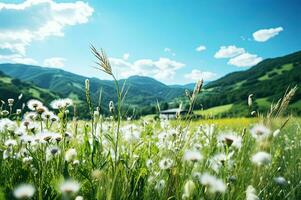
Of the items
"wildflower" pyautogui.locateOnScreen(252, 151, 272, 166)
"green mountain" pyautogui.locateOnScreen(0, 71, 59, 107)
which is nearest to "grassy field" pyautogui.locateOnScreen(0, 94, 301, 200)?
"wildflower" pyautogui.locateOnScreen(252, 151, 272, 166)

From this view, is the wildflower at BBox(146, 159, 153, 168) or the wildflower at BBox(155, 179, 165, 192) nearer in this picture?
the wildflower at BBox(155, 179, 165, 192)

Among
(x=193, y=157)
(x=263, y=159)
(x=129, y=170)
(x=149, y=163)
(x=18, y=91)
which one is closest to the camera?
(x=263, y=159)

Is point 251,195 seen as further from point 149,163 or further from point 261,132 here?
point 149,163

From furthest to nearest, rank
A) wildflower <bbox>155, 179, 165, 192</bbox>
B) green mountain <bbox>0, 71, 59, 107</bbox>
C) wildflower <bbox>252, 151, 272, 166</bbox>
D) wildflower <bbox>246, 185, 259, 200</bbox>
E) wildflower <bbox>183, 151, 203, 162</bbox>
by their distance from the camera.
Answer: green mountain <bbox>0, 71, 59, 107</bbox> → wildflower <bbox>155, 179, 165, 192</bbox> → wildflower <bbox>183, 151, 203, 162</bbox> → wildflower <bbox>246, 185, 259, 200</bbox> → wildflower <bbox>252, 151, 272, 166</bbox>

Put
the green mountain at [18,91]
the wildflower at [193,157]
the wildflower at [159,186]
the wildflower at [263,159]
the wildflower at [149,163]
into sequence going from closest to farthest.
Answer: the wildflower at [263,159], the wildflower at [193,157], the wildflower at [159,186], the wildflower at [149,163], the green mountain at [18,91]

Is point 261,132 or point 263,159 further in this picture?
point 261,132

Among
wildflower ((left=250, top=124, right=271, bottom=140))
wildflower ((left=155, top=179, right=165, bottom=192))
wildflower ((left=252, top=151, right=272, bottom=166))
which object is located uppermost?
wildflower ((left=250, top=124, right=271, bottom=140))

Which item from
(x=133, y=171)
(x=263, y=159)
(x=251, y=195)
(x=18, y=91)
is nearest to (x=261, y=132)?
(x=263, y=159)

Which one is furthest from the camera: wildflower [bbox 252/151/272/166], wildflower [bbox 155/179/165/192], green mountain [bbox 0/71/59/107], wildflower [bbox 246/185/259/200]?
green mountain [bbox 0/71/59/107]


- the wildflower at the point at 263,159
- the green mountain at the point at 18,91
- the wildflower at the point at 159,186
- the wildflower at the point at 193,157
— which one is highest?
the green mountain at the point at 18,91

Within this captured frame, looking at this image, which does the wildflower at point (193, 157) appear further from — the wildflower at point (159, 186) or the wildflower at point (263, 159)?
the wildflower at point (159, 186)

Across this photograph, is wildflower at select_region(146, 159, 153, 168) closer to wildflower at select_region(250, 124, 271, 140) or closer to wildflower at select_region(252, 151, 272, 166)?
wildflower at select_region(250, 124, 271, 140)

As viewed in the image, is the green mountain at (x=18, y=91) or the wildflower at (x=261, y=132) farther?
the green mountain at (x=18, y=91)

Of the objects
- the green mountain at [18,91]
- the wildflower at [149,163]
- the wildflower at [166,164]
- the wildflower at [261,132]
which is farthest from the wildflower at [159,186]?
the green mountain at [18,91]
